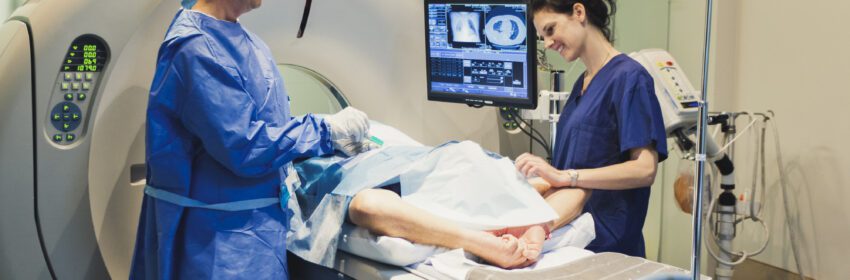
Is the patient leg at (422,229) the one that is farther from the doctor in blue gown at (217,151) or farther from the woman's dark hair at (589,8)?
the woman's dark hair at (589,8)

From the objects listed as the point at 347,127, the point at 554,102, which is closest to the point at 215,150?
the point at 347,127

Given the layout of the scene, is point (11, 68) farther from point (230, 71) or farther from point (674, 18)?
point (674, 18)

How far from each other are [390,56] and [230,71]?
3.54 feet

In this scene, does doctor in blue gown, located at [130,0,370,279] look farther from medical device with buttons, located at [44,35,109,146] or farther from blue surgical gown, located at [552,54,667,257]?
blue surgical gown, located at [552,54,667,257]

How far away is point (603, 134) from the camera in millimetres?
1979

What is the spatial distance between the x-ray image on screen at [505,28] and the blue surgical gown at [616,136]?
0.48m

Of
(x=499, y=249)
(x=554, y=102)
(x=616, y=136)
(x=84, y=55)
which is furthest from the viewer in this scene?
(x=554, y=102)

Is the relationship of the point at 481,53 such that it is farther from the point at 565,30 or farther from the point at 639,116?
the point at 639,116

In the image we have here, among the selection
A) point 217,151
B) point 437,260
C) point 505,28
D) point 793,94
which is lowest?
point 437,260

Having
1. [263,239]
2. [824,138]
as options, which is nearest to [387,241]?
[263,239]

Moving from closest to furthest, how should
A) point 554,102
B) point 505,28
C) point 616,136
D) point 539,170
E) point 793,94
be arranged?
point 539,170
point 616,136
point 505,28
point 554,102
point 793,94

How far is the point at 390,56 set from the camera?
2775mm

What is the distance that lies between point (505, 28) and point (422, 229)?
0.98m

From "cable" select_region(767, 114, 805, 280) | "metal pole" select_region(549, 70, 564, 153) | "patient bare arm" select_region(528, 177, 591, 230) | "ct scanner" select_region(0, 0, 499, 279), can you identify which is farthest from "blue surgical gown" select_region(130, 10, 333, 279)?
"cable" select_region(767, 114, 805, 280)
